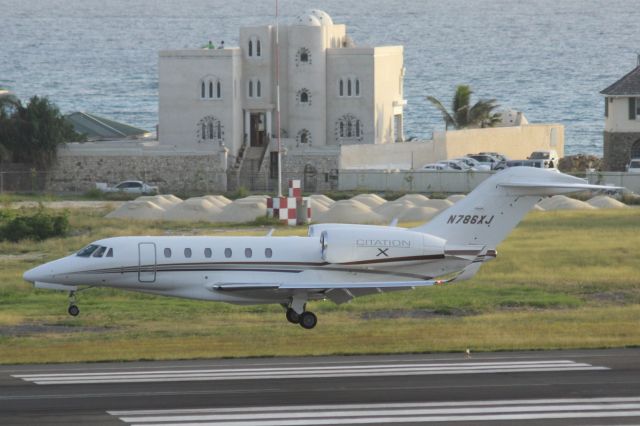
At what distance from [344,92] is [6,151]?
21.3 metres

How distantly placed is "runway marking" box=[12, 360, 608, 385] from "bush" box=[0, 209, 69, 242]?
3221 cm

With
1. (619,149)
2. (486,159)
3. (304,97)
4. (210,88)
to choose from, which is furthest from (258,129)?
(619,149)

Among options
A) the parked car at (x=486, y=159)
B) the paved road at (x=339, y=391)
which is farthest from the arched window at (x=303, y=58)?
the paved road at (x=339, y=391)

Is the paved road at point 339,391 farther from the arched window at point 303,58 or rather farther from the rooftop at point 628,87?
the rooftop at point 628,87

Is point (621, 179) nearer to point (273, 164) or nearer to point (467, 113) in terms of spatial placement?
Answer: point (273, 164)

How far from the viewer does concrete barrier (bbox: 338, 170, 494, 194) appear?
292 ft

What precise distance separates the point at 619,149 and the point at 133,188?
31.2 metres

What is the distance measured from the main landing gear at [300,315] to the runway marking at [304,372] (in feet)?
19.3

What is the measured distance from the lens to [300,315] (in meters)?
42.1

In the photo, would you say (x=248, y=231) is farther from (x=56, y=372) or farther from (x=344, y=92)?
(x=56, y=372)

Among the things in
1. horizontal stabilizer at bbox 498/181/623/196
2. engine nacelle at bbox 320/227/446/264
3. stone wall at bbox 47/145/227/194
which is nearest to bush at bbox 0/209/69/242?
stone wall at bbox 47/145/227/194

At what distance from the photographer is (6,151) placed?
9262cm

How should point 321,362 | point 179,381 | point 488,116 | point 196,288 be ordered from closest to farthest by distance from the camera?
point 179,381, point 321,362, point 196,288, point 488,116

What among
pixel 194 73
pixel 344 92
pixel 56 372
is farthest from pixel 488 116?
pixel 56 372
